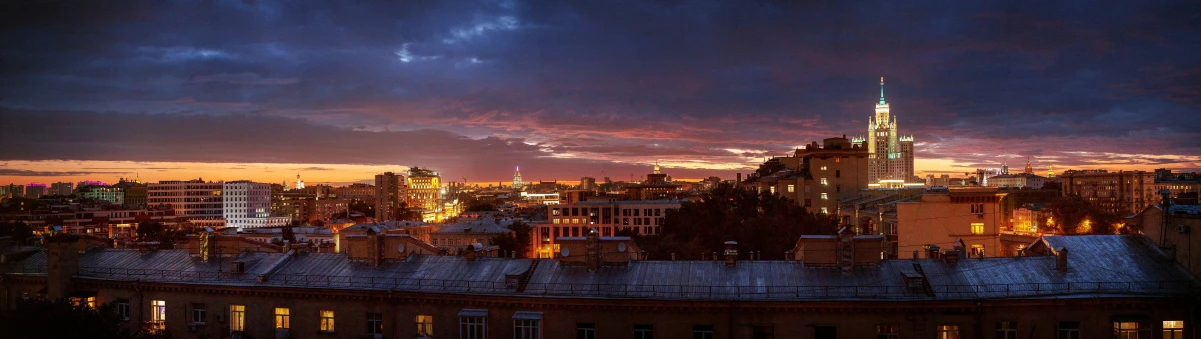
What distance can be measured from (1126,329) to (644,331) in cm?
1440

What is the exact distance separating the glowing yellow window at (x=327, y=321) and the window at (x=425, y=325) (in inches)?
133

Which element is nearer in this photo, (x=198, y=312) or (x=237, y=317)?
(x=237, y=317)

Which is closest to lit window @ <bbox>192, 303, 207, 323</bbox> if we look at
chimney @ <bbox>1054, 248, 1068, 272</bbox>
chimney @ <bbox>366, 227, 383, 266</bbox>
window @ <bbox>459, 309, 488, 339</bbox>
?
chimney @ <bbox>366, 227, 383, 266</bbox>

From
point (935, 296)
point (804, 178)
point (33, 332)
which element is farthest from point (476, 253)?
point (804, 178)

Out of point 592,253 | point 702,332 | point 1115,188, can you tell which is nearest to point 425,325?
point 592,253

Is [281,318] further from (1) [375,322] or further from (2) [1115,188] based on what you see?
(2) [1115,188]

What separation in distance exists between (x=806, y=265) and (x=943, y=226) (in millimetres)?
31711

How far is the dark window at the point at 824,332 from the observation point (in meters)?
23.6

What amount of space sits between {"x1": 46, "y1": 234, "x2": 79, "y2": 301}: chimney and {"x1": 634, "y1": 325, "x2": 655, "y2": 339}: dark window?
22936 mm

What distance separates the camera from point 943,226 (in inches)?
2105

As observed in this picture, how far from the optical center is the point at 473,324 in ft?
83.6

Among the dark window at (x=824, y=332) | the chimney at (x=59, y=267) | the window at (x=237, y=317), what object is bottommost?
the window at (x=237, y=317)

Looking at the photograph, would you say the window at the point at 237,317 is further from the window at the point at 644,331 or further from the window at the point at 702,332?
the window at the point at 702,332

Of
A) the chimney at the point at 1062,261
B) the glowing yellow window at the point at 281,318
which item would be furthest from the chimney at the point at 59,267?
the chimney at the point at 1062,261
